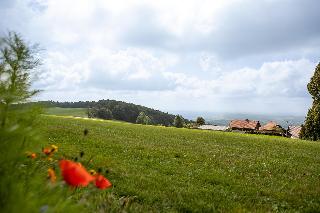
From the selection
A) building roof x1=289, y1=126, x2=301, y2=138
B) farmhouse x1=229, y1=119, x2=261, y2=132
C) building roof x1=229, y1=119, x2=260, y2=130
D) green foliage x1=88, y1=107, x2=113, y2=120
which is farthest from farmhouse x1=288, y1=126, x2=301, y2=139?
green foliage x1=88, y1=107, x2=113, y2=120

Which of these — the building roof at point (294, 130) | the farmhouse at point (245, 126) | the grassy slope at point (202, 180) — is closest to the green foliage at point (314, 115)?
the grassy slope at point (202, 180)

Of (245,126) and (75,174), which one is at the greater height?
(245,126)

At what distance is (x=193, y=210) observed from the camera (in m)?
Answer: 10.4

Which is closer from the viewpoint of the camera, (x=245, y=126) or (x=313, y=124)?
(x=313, y=124)

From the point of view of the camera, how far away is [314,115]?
65562mm

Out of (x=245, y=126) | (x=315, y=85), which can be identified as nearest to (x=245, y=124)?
(x=245, y=126)

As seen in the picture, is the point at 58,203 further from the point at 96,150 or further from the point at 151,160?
the point at 96,150

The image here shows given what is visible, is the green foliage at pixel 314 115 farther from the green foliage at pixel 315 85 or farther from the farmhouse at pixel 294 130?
the farmhouse at pixel 294 130

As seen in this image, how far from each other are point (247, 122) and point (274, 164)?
139 metres

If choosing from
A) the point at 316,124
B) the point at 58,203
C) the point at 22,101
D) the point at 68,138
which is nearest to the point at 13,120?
the point at 22,101

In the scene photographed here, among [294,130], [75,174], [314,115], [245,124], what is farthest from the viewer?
[245,124]

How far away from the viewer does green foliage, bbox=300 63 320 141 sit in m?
65.6

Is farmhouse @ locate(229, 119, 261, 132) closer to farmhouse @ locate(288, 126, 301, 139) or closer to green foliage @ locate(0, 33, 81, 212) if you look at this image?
farmhouse @ locate(288, 126, 301, 139)

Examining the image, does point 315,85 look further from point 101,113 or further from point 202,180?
point 101,113
